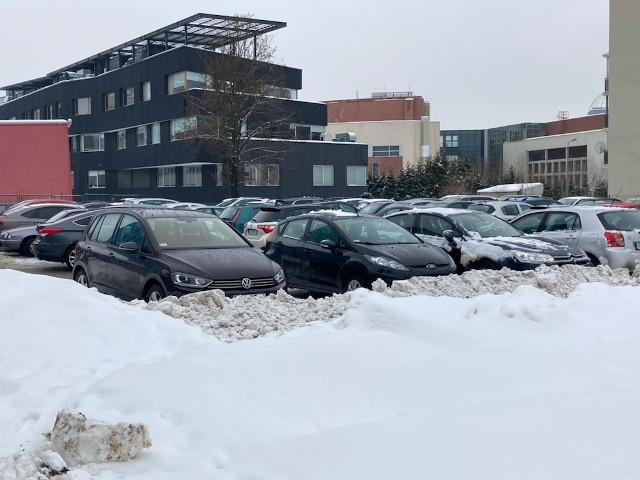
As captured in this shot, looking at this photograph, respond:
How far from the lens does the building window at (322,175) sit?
175 feet

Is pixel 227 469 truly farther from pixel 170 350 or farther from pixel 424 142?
pixel 424 142

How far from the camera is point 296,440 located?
4.56 m

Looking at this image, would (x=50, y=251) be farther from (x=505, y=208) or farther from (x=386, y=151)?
(x=386, y=151)

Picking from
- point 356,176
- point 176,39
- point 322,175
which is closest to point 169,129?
point 176,39

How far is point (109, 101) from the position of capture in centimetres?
5931

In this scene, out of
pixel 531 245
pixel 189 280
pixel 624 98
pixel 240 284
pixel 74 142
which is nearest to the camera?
pixel 189 280

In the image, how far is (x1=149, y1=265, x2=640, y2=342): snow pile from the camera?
7.14m

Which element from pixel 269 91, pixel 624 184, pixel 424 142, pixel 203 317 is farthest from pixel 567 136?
pixel 203 317

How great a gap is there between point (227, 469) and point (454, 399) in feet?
5.56

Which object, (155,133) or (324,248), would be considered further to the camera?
(155,133)

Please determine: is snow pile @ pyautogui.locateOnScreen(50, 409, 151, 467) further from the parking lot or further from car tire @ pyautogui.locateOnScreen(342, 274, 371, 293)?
the parking lot

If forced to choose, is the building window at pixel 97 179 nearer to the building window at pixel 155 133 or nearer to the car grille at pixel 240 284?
the building window at pixel 155 133

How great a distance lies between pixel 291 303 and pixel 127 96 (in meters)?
51.5

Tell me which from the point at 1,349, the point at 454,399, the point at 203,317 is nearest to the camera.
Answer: the point at 454,399
